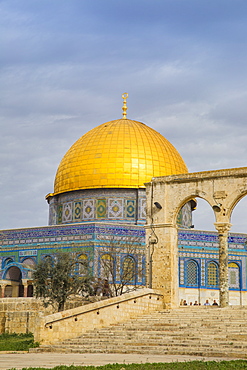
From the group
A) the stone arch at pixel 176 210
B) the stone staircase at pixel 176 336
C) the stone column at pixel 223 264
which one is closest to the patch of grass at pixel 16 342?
the stone staircase at pixel 176 336

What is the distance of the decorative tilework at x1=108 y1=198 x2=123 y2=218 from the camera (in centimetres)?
3253

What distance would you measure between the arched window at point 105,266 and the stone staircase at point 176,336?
12.1 meters

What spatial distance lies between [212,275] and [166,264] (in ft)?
43.4

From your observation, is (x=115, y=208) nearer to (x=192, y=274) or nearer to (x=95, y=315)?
(x=192, y=274)

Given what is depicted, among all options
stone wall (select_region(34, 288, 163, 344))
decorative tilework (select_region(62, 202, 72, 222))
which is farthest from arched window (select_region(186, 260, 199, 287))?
stone wall (select_region(34, 288, 163, 344))

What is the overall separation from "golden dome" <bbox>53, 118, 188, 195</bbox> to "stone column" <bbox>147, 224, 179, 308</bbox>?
1383cm

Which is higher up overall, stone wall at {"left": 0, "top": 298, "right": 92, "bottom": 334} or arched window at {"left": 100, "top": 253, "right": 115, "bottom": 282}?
arched window at {"left": 100, "top": 253, "right": 115, "bottom": 282}

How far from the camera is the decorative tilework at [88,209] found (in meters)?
32.8

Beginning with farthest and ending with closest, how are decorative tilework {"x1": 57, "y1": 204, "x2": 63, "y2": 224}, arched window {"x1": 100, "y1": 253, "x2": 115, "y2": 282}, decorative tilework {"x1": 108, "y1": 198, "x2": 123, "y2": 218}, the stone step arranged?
decorative tilework {"x1": 57, "y1": 204, "x2": 63, "y2": 224}
decorative tilework {"x1": 108, "y1": 198, "x2": 123, "y2": 218}
arched window {"x1": 100, "y1": 253, "x2": 115, "y2": 282}
the stone step

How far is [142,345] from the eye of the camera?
1330 cm

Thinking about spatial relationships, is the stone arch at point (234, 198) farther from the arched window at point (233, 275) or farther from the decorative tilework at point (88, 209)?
the decorative tilework at point (88, 209)

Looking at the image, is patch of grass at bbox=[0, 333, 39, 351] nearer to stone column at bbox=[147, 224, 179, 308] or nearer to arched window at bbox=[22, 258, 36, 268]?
stone column at bbox=[147, 224, 179, 308]

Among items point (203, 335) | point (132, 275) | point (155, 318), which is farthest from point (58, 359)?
point (132, 275)

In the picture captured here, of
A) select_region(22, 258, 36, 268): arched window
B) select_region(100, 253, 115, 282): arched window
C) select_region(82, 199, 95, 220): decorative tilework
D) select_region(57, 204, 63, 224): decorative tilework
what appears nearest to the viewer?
select_region(100, 253, 115, 282): arched window
